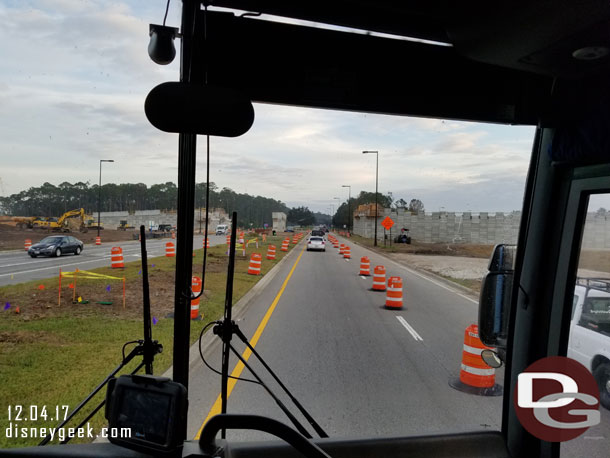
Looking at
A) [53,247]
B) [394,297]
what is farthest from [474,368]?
[53,247]

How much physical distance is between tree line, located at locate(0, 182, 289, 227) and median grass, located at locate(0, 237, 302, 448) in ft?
1.01

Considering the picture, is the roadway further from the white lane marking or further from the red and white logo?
the red and white logo

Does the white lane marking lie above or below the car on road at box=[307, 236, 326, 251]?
above

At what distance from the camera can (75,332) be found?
799 cm

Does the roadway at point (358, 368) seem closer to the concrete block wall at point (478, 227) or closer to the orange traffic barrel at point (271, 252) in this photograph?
the concrete block wall at point (478, 227)

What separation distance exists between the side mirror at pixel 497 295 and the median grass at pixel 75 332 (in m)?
1.55

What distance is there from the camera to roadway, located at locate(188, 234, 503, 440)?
4836mm

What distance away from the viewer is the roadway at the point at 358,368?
4836 millimetres

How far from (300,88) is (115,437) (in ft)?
5.80

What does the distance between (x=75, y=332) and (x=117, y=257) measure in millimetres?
3598

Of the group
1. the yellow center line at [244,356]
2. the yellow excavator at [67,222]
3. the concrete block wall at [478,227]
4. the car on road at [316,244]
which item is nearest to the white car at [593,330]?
the concrete block wall at [478,227]

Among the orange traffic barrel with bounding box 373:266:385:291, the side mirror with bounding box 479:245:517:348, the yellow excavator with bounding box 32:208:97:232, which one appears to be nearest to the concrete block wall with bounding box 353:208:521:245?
the side mirror with bounding box 479:245:517:348

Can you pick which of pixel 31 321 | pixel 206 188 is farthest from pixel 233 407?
pixel 31 321

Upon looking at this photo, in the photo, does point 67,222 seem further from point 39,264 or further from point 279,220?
point 39,264
